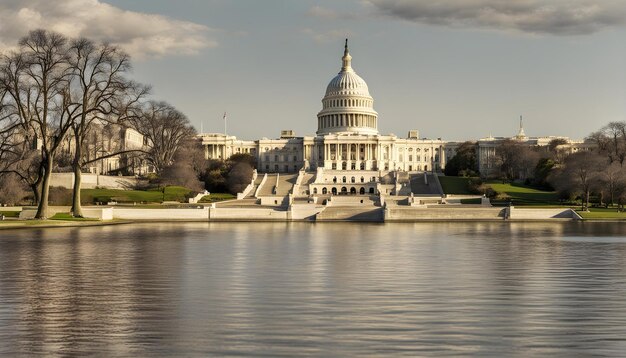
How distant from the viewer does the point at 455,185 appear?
115 m

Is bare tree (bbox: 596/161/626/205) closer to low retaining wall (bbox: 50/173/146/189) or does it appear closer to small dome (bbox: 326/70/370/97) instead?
low retaining wall (bbox: 50/173/146/189)

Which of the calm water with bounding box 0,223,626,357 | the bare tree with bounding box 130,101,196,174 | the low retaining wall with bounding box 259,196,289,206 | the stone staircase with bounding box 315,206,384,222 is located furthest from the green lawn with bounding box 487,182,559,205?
the calm water with bounding box 0,223,626,357

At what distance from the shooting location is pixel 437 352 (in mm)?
13961

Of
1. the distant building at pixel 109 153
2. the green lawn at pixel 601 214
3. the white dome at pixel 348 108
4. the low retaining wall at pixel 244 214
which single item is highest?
the white dome at pixel 348 108

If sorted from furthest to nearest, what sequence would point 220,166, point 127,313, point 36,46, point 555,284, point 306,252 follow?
point 220,166
point 36,46
point 306,252
point 555,284
point 127,313


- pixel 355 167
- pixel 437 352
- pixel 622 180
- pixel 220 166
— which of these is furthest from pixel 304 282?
pixel 355 167

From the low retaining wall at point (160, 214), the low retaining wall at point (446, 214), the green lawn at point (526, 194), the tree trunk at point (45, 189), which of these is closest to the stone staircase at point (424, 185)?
the green lawn at point (526, 194)

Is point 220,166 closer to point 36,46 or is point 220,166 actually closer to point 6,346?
point 36,46

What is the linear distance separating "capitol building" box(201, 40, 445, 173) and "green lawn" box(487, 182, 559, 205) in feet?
194

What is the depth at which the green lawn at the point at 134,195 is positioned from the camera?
266 feet

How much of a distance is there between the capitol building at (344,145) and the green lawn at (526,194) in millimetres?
59127

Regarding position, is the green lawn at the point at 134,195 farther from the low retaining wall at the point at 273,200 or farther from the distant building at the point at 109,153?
the distant building at the point at 109,153

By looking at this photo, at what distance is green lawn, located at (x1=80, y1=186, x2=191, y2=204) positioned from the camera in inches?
3194

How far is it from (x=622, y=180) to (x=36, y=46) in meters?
55.0
